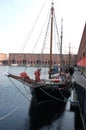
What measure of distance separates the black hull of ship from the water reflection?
41 cm

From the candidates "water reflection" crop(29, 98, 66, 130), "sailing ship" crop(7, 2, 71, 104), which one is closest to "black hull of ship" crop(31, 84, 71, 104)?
"sailing ship" crop(7, 2, 71, 104)

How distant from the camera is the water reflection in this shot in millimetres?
19508

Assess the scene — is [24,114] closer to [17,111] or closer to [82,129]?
[17,111]

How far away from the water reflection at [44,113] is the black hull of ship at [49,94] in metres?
0.41

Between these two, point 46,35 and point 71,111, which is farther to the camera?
point 46,35

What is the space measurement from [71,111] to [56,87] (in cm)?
286

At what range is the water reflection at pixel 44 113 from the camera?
64.0 feet

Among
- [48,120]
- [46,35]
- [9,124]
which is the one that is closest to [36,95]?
[48,120]

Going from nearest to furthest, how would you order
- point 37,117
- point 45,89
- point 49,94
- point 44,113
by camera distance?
point 37,117
point 44,113
point 45,89
point 49,94

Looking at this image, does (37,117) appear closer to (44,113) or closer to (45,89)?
(44,113)

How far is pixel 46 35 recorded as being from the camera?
33031 millimetres

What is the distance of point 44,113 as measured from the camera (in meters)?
22.5

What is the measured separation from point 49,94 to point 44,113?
9.42 feet

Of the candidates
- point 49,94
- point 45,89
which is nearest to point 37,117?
point 45,89
